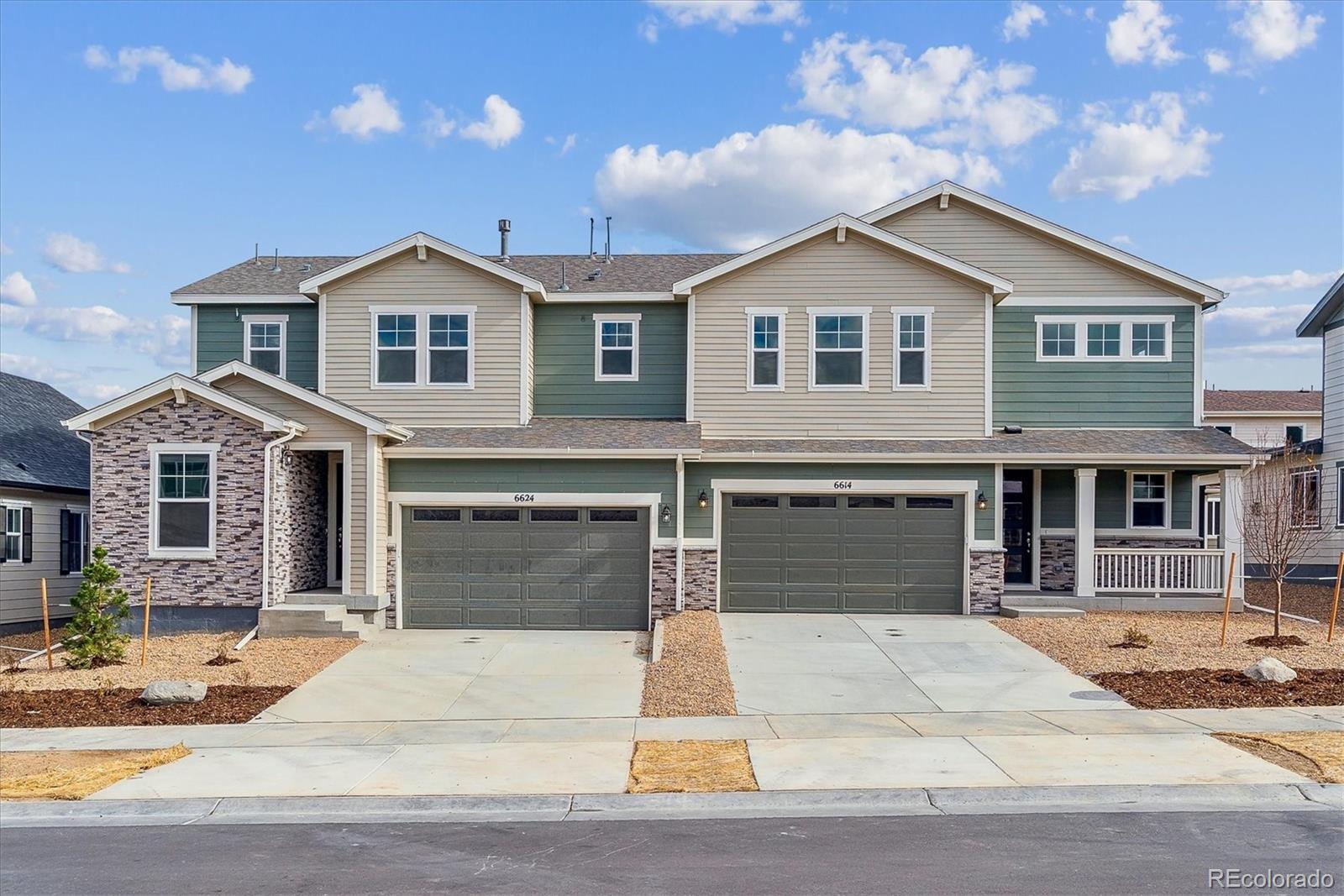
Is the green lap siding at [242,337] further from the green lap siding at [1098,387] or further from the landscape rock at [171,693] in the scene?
the green lap siding at [1098,387]

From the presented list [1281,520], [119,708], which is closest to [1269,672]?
[1281,520]

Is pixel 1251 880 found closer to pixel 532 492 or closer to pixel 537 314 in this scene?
pixel 532 492

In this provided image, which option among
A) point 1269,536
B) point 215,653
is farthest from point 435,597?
point 1269,536

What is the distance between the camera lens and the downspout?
17609 mm

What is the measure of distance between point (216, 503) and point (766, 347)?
9.94 meters

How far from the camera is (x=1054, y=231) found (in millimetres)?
21359

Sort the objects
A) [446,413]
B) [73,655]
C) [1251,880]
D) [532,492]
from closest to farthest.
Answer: [1251,880]
[73,655]
[532,492]
[446,413]

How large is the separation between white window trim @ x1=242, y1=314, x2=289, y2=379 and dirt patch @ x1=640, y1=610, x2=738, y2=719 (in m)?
9.75

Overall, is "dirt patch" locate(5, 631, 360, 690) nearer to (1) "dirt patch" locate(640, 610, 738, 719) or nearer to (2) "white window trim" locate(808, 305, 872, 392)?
(1) "dirt patch" locate(640, 610, 738, 719)

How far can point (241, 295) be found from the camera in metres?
21.8

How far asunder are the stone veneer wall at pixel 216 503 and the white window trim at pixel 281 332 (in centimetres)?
412

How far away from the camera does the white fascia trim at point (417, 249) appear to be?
66.6 feet

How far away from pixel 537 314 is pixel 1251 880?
16651 millimetres

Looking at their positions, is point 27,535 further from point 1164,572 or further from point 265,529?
point 1164,572
